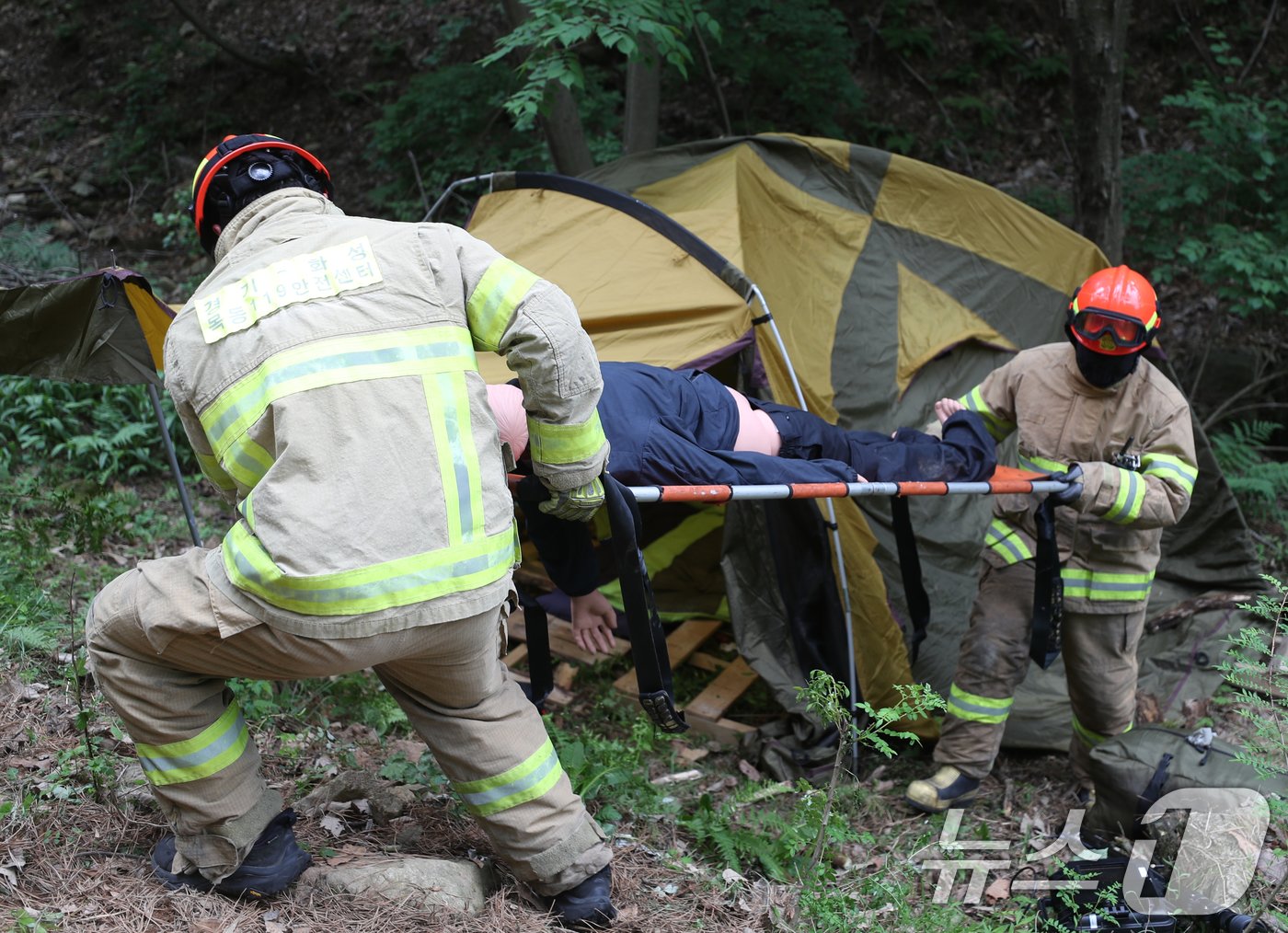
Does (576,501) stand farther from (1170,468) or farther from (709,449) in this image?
(1170,468)

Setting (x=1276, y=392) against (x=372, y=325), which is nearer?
(x=372, y=325)

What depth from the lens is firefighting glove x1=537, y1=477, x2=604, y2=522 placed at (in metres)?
2.72

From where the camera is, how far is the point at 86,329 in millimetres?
3643

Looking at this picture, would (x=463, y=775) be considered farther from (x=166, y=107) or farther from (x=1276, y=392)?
(x=166, y=107)

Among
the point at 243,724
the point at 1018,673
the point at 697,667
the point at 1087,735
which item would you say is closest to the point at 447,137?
the point at 697,667

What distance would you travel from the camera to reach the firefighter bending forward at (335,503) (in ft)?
7.40

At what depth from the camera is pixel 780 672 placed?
4473mm

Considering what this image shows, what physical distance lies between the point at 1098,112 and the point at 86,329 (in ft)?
17.4

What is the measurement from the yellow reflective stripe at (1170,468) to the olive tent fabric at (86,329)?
11.7ft

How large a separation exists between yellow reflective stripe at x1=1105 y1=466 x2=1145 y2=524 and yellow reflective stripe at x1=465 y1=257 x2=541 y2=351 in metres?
2.42

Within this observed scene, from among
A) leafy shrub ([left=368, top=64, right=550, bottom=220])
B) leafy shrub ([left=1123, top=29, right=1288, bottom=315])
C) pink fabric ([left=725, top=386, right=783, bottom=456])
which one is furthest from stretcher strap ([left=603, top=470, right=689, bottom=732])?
leafy shrub ([left=368, top=64, right=550, bottom=220])

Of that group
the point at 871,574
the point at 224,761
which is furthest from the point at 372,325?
the point at 871,574

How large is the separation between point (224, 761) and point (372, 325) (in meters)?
1.13

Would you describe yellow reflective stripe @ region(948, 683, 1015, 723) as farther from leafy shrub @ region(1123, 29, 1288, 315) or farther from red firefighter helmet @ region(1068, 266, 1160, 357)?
leafy shrub @ region(1123, 29, 1288, 315)
